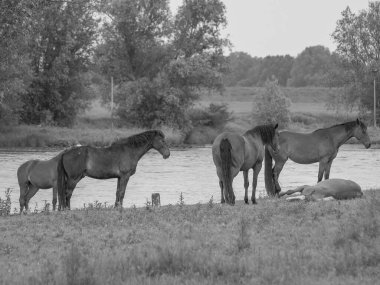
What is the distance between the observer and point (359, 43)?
77.9 meters

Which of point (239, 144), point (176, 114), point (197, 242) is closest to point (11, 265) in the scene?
point (197, 242)

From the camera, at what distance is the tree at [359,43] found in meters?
76.9

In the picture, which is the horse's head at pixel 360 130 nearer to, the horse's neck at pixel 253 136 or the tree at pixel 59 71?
the horse's neck at pixel 253 136

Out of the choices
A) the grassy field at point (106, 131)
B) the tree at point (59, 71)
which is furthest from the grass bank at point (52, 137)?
the tree at point (59, 71)

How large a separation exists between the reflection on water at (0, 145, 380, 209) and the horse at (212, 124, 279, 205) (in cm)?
230

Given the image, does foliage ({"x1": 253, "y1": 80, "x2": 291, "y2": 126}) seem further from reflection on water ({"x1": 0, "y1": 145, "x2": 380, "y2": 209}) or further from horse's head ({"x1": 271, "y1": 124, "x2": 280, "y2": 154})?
horse's head ({"x1": 271, "y1": 124, "x2": 280, "y2": 154})

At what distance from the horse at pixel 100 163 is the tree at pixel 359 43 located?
6252 cm

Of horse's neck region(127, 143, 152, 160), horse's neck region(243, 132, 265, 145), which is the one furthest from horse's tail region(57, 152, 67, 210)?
horse's neck region(243, 132, 265, 145)

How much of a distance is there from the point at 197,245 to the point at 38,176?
758 cm

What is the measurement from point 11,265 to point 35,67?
49.6 m

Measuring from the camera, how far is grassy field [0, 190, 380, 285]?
841 cm

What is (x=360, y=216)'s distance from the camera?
12227 millimetres

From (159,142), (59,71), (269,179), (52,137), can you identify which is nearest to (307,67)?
(59,71)

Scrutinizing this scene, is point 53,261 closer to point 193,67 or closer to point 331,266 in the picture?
point 331,266
